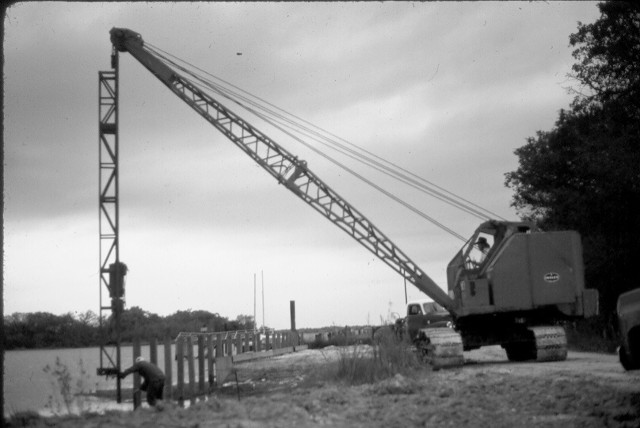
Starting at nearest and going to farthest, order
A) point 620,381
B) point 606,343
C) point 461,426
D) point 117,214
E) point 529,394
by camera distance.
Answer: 1. point 461,426
2. point 529,394
3. point 620,381
4. point 117,214
5. point 606,343

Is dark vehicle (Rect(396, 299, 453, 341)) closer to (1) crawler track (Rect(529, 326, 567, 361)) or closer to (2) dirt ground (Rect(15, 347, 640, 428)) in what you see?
(1) crawler track (Rect(529, 326, 567, 361))

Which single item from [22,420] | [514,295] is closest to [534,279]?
[514,295]

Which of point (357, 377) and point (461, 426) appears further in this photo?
point (357, 377)

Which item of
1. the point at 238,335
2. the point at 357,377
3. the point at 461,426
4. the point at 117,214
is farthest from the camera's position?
the point at 238,335

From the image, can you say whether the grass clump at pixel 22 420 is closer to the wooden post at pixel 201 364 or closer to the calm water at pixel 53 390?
the calm water at pixel 53 390

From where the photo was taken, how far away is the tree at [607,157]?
33.2m

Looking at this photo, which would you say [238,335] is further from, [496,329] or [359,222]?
[496,329]

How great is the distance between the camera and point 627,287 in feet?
117

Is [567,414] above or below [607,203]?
below

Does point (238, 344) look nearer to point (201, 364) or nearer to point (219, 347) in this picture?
point (219, 347)

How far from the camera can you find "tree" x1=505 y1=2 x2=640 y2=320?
1309 inches

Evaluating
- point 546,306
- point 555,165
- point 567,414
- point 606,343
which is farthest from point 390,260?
point 567,414

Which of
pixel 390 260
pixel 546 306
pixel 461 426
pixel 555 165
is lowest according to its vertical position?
pixel 461 426

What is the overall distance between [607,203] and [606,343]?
5.91 meters
